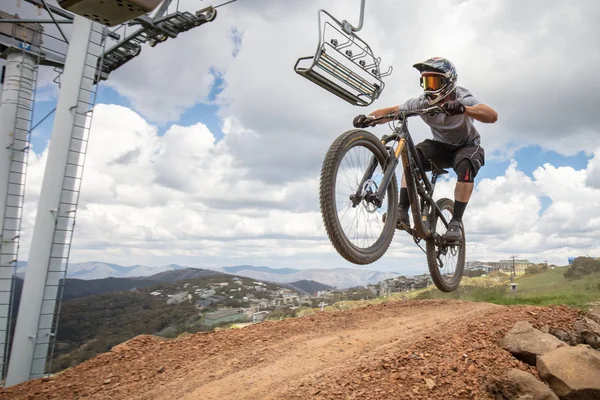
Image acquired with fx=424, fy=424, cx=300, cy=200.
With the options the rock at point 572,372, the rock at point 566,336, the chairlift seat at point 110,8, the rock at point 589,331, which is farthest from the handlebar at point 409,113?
the rock at point 589,331

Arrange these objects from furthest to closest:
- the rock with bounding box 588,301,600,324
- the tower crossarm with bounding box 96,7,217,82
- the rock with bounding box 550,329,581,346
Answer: the tower crossarm with bounding box 96,7,217,82 < the rock with bounding box 588,301,600,324 < the rock with bounding box 550,329,581,346

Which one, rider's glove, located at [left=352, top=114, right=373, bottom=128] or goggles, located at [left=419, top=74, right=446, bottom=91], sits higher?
goggles, located at [left=419, top=74, right=446, bottom=91]

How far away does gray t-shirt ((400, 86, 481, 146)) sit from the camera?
7.28m

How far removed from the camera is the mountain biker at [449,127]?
22.7 ft

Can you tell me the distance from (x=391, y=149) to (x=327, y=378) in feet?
11.3

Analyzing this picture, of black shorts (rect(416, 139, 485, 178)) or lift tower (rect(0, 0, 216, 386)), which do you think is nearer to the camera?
black shorts (rect(416, 139, 485, 178))

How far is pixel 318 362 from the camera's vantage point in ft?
17.9

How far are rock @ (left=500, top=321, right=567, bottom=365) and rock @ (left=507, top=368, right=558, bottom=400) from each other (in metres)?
1.08

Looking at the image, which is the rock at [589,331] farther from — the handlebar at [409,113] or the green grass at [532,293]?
the handlebar at [409,113]

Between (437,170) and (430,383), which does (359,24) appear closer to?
(437,170)

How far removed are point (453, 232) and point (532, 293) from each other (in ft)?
22.4

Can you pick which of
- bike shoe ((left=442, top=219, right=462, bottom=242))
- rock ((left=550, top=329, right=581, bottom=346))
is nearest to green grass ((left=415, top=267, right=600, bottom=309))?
rock ((left=550, top=329, right=581, bottom=346))

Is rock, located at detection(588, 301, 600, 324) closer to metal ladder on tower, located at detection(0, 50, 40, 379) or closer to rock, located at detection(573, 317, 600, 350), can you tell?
rock, located at detection(573, 317, 600, 350)

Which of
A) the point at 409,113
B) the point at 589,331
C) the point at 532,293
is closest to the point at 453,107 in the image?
the point at 409,113
